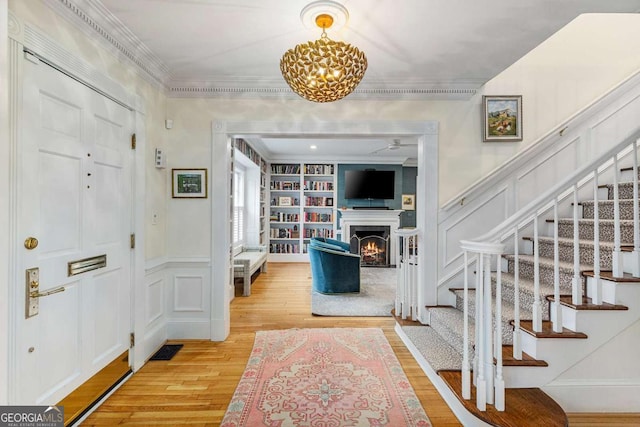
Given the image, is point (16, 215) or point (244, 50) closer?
point (16, 215)

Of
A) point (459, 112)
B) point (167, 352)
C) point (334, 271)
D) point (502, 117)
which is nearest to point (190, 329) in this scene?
point (167, 352)

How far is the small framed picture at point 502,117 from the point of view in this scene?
2961mm

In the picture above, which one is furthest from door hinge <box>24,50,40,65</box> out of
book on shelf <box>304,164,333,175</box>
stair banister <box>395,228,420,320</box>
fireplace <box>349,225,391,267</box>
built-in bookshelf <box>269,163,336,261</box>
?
fireplace <box>349,225,391,267</box>

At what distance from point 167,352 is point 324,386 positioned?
59.7 inches

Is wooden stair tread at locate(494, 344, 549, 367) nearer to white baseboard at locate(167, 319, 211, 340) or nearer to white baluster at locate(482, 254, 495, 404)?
white baluster at locate(482, 254, 495, 404)

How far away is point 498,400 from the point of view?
171cm

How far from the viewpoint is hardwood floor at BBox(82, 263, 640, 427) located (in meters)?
1.86

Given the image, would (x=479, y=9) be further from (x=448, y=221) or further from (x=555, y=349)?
(x=555, y=349)

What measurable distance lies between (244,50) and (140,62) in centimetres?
86

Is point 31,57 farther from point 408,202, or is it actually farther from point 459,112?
point 408,202

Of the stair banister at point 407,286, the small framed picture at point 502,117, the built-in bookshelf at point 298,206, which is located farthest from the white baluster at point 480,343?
the built-in bookshelf at point 298,206

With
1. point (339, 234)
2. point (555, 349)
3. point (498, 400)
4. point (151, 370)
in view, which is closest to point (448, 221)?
point (555, 349)

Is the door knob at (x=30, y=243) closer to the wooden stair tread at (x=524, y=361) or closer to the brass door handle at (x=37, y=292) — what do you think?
the brass door handle at (x=37, y=292)

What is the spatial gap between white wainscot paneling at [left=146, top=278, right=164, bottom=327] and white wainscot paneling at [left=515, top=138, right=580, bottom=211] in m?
3.56
